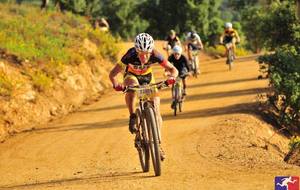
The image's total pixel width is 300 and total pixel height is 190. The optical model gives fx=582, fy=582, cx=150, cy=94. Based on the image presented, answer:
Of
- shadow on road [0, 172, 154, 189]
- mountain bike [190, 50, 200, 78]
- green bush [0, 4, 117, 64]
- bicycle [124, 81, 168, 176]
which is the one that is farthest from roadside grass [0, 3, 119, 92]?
bicycle [124, 81, 168, 176]

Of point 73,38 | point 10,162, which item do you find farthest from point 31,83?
point 73,38

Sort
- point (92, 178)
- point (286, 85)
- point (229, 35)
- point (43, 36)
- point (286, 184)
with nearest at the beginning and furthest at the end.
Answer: point (286, 184)
point (92, 178)
point (286, 85)
point (43, 36)
point (229, 35)

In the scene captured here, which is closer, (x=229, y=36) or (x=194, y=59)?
(x=194, y=59)

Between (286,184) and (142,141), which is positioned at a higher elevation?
(286,184)

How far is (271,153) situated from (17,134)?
21.7 ft

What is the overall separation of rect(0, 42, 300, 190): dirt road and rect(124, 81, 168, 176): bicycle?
407 mm

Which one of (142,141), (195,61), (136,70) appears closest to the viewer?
(142,141)

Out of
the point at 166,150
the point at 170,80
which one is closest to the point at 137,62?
the point at 170,80

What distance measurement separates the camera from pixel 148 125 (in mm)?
9289

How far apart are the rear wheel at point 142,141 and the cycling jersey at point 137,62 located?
74cm

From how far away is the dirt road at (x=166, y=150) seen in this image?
962cm

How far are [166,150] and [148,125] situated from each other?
3030 mm

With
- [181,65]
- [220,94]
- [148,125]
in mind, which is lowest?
[220,94]

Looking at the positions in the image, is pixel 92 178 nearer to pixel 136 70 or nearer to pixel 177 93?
pixel 136 70
